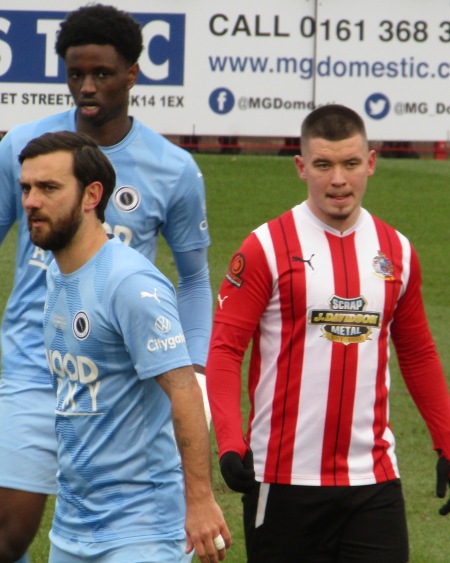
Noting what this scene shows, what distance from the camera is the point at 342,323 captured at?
4578 millimetres

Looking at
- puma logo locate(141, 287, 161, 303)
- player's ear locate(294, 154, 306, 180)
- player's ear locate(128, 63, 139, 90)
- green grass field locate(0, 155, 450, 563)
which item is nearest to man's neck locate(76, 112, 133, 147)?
player's ear locate(128, 63, 139, 90)

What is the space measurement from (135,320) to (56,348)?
1.33 feet

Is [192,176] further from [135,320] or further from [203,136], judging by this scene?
[203,136]

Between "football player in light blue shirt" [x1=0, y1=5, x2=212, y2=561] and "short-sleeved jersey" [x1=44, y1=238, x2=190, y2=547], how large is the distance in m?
0.66

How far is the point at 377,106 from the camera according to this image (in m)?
19.5

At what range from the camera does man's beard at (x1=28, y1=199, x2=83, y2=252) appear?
401 centimetres

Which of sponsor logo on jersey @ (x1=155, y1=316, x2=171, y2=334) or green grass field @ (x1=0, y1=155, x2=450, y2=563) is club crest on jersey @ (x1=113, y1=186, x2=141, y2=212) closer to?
sponsor logo on jersey @ (x1=155, y1=316, x2=171, y2=334)

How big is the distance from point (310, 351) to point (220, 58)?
14823mm

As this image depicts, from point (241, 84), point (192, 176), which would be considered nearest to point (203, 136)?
point (241, 84)

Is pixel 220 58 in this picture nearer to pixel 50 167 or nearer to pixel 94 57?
pixel 94 57

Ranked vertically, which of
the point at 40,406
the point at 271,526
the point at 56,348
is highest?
the point at 56,348

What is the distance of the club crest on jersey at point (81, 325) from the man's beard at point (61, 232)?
0.22 metres

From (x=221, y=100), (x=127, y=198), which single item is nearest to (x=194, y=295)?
(x=127, y=198)

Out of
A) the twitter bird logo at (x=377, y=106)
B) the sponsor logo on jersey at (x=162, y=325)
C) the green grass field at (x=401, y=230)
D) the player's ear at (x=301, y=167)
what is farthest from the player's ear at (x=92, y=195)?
the twitter bird logo at (x=377, y=106)
